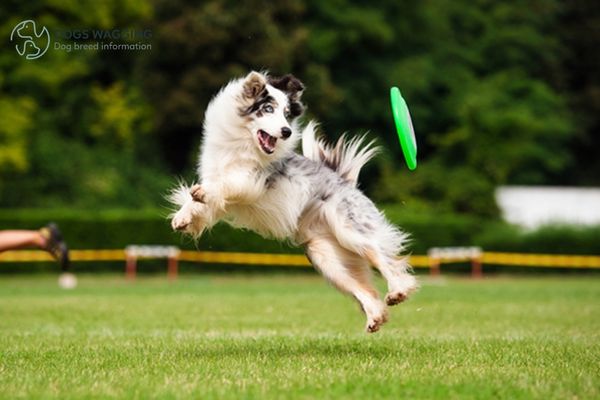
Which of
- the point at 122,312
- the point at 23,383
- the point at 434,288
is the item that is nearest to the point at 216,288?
the point at 434,288

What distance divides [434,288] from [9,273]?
42.2 ft

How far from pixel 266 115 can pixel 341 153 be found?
1060 millimetres

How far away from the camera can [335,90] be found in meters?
40.0

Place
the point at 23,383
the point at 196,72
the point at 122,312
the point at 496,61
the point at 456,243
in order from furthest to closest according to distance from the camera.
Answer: the point at 496,61 → the point at 196,72 → the point at 456,243 → the point at 122,312 → the point at 23,383

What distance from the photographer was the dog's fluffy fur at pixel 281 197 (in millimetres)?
8859

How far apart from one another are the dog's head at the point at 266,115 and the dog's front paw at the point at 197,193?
0.65 meters

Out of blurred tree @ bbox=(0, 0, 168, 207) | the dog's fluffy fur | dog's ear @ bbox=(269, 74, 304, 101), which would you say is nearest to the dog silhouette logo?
blurred tree @ bbox=(0, 0, 168, 207)

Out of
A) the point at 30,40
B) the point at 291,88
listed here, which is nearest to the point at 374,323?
the point at 291,88

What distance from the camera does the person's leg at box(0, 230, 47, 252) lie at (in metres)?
10.5

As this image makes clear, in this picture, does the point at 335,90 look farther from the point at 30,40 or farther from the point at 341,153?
the point at 341,153

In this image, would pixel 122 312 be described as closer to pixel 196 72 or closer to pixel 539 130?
pixel 196 72

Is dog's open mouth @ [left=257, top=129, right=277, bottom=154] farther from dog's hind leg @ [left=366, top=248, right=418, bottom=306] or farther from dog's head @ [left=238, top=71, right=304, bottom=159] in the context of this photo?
dog's hind leg @ [left=366, top=248, right=418, bottom=306]

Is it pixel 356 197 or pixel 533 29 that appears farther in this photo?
pixel 533 29

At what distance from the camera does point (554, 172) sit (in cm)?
5191
